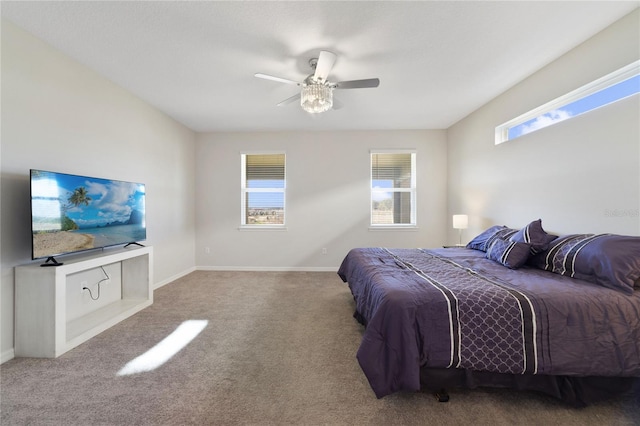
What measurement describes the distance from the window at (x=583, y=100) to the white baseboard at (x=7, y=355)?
5.27 m

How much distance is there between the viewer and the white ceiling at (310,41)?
5.98 feet

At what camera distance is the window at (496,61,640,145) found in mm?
1933

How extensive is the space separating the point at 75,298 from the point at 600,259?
4.47 meters

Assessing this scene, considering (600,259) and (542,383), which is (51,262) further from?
(600,259)

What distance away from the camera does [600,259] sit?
5.49ft

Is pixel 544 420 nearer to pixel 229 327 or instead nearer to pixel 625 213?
pixel 625 213

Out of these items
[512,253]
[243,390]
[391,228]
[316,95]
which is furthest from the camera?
[391,228]

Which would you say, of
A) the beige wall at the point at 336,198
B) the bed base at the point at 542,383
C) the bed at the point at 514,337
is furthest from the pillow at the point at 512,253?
the beige wall at the point at 336,198

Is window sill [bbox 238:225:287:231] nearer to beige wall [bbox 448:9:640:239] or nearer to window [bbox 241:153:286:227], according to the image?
window [bbox 241:153:286:227]

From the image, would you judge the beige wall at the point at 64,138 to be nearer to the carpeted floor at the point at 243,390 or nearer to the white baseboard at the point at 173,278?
the white baseboard at the point at 173,278

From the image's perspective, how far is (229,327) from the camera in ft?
8.08

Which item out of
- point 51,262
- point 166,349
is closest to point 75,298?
point 51,262

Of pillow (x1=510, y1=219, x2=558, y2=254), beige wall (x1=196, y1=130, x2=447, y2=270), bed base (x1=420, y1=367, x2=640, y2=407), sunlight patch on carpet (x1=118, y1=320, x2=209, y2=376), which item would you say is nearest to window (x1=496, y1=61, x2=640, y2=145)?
pillow (x1=510, y1=219, x2=558, y2=254)

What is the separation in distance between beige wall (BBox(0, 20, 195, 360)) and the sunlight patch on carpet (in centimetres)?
104
